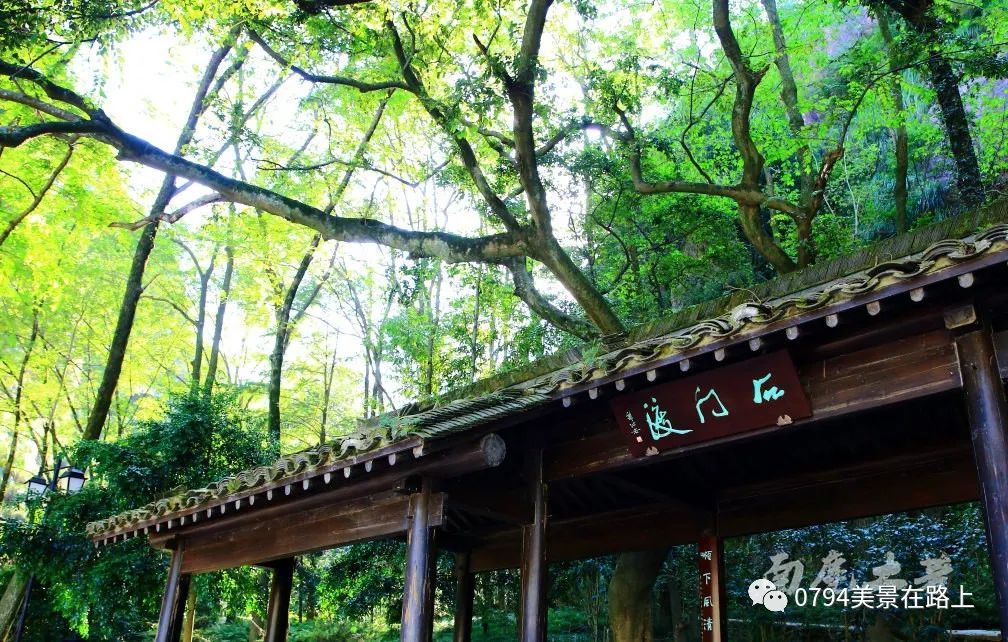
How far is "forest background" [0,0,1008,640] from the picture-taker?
9883 mm

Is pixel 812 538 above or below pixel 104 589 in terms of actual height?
above

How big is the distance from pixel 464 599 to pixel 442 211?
12485mm

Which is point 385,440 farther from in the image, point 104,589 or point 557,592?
point 557,592

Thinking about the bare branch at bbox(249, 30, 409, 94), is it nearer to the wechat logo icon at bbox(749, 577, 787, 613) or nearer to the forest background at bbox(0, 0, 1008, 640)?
the forest background at bbox(0, 0, 1008, 640)

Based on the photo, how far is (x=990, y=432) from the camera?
364 centimetres

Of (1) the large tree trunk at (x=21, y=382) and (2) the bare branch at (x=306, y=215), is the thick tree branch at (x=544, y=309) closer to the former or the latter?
(2) the bare branch at (x=306, y=215)

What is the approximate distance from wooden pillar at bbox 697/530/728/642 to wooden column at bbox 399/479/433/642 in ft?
9.73

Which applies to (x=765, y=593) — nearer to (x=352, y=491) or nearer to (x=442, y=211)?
(x=352, y=491)

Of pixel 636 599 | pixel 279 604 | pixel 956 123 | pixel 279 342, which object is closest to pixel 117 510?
pixel 279 604

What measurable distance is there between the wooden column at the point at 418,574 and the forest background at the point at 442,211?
313 centimetres

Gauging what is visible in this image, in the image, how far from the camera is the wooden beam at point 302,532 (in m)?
6.26

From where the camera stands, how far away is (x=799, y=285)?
20.2ft

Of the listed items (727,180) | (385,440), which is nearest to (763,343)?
(385,440)

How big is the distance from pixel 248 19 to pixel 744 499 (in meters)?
8.93
